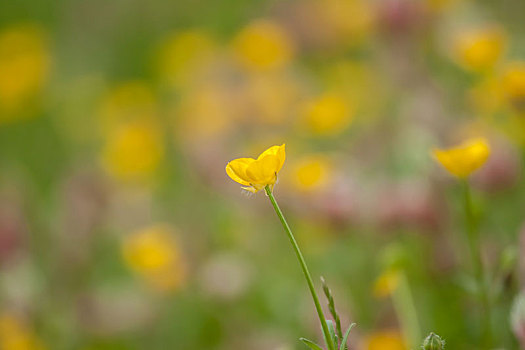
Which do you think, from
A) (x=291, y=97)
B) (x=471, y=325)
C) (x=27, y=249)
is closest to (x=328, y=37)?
(x=291, y=97)

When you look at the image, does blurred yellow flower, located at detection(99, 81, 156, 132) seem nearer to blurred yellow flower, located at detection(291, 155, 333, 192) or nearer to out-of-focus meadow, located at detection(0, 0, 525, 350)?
out-of-focus meadow, located at detection(0, 0, 525, 350)

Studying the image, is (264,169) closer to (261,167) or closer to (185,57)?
(261,167)

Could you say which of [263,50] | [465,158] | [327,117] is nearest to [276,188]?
[327,117]

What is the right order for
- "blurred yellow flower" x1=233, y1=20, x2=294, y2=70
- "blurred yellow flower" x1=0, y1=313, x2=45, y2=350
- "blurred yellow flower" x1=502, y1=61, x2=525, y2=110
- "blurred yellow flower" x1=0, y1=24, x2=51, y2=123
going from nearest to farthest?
1. "blurred yellow flower" x1=502, y1=61, x2=525, y2=110
2. "blurred yellow flower" x1=0, y1=313, x2=45, y2=350
3. "blurred yellow flower" x1=233, y1=20, x2=294, y2=70
4. "blurred yellow flower" x1=0, y1=24, x2=51, y2=123

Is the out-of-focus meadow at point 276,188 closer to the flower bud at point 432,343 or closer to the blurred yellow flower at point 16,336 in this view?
the blurred yellow flower at point 16,336

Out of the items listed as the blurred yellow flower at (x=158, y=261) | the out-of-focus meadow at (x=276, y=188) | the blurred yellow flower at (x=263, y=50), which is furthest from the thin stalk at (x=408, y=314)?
the blurred yellow flower at (x=263, y=50)

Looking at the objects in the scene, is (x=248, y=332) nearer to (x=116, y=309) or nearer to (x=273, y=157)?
(x=116, y=309)

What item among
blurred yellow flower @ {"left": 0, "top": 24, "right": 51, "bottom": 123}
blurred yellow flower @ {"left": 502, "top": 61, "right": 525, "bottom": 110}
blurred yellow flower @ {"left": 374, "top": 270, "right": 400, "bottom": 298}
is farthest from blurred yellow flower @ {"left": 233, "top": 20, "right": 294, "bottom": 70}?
blurred yellow flower @ {"left": 374, "top": 270, "right": 400, "bottom": 298}
